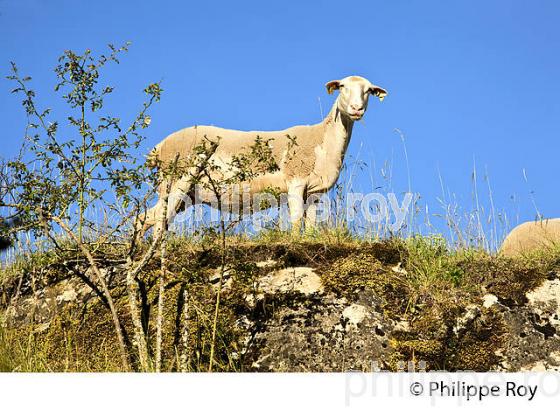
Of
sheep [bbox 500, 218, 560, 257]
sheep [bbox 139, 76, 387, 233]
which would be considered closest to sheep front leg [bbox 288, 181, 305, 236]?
sheep [bbox 139, 76, 387, 233]

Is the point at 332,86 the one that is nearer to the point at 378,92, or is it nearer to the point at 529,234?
the point at 378,92

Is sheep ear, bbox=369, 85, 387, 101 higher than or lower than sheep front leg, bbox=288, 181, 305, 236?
higher

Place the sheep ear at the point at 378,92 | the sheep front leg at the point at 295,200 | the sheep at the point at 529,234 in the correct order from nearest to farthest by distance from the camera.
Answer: the sheep at the point at 529,234 → the sheep front leg at the point at 295,200 → the sheep ear at the point at 378,92

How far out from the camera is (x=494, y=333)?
213 inches

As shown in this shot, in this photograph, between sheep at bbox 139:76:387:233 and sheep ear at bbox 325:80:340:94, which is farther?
sheep ear at bbox 325:80:340:94

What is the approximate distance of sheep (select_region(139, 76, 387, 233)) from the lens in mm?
10433

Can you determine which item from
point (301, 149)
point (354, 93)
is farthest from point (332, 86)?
point (301, 149)

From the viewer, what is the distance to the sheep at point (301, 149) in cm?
1043

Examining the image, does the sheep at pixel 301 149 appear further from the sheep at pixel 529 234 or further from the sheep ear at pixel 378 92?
the sheep at pixel 529 234

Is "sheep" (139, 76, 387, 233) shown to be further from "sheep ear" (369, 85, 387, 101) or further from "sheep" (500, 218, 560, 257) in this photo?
"sheep" (500, 218, 560, 257)

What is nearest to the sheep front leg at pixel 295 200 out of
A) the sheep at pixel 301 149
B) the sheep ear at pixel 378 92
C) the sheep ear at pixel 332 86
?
the sheep at pixel 301 149

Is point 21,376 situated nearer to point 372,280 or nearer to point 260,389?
point 260,389

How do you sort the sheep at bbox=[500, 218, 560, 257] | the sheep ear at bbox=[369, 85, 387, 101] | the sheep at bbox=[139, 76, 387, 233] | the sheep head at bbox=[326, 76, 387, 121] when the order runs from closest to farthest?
the sheep at bbox=[500, 218, 560, 257] → the sheep at bbox=[139, 76, 387, 233] → the sheep head at bbox=[326, 76, 387, 121] → the sheep ear at bbox=[369, 85, 387, 101]

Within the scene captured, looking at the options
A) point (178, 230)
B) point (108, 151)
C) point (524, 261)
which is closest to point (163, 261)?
point (108, 151)
